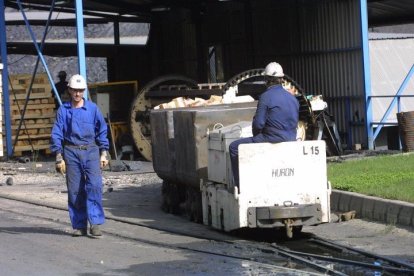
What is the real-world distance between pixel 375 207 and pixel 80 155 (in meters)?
4.10

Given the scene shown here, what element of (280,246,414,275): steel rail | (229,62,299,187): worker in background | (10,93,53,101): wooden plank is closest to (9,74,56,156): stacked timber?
(10,93,53,101): wooden plank

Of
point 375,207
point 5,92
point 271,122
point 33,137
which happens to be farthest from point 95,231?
point 33,137

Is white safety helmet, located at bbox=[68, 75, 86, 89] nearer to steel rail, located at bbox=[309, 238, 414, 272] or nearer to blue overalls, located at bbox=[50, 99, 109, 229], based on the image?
blue overalls, located at bbox=[50, 99, 109, 229]

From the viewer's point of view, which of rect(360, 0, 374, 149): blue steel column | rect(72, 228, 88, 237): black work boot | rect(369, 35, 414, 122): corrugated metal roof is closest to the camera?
rect(72, 228, 88, 237): black work boot

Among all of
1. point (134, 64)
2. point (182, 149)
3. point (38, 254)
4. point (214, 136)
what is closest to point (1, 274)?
point (38, 254)

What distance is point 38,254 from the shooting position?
450 inches

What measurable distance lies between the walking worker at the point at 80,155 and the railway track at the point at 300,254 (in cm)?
52

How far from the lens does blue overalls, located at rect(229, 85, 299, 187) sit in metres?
12.0

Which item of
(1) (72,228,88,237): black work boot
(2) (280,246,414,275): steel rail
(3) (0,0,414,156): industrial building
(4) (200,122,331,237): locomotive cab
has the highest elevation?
(3) (0,0,414,156): industrial building

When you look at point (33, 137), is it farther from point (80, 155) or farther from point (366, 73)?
point (80, 155)

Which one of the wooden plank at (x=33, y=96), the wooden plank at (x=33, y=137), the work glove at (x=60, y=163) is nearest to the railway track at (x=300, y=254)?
the work glove at (x=60, y=163)

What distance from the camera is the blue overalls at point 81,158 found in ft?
41.8

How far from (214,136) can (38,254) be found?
3.07 m

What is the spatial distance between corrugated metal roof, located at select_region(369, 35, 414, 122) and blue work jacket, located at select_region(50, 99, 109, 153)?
15498 millimetres
